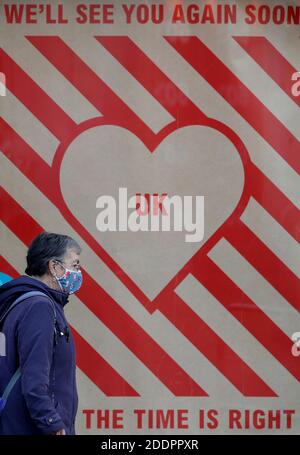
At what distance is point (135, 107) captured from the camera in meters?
5.07

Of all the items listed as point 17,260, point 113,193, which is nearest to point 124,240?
point 113,193

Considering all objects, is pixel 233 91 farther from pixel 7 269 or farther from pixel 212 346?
pixel 7 269

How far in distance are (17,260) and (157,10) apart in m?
1.59

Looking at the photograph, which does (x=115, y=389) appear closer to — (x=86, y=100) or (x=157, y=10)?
(x=86, y=100)

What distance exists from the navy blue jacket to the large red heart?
100cm

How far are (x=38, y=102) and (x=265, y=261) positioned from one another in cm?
154

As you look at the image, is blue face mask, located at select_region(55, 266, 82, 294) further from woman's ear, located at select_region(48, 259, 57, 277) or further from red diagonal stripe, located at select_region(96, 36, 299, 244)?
red diagonal stripe, located at select_region(96, 36, 299, 244)

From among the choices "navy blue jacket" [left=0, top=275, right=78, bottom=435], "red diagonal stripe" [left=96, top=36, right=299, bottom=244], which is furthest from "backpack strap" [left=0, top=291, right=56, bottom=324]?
"red diagonal stripe" [left=96, top=36, right=299, bottom=244]

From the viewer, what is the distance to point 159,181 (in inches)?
199

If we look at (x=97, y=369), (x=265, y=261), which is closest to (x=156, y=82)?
(x=265, y=261)

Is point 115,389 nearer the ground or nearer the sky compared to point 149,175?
nearer the ground

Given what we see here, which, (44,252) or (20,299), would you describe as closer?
(20,299)

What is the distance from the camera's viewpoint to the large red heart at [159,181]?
5.05 m

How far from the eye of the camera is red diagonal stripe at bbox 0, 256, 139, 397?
5.07 m
